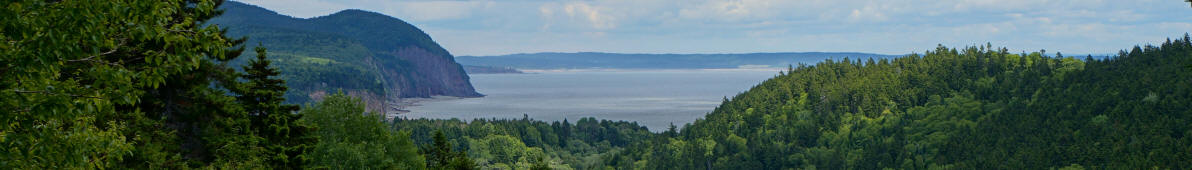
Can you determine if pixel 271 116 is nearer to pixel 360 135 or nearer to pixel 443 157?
pixel 360 135

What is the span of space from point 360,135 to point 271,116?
12.2 metres

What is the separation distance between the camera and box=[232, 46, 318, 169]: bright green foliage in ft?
107

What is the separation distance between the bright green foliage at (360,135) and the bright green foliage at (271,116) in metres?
6.49

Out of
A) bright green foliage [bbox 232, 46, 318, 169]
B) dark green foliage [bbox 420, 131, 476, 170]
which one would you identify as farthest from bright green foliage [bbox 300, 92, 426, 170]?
dark green foliage [bbox 420, 131, 476, 170]

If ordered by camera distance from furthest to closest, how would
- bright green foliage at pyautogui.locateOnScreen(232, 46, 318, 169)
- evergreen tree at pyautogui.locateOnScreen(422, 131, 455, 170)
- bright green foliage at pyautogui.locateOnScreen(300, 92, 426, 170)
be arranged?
1. evergreen tree at pyautogui.locateOnScreen(422, 131, 455, 170)
2. bright green foliage at pyautogui.locateOnScreen(300, 92, 426, 170)
3. bright green foliage at pyautogui.locateOnScreen(232, 46, 318, 169)

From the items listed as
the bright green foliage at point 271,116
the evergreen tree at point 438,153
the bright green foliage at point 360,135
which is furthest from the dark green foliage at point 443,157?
the bright green foliage at point 271,116

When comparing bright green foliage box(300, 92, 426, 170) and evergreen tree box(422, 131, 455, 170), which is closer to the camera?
bright green foliage box(300, 92, 426, 170)

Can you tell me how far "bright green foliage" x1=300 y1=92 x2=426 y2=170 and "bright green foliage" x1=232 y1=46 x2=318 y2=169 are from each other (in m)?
6.49

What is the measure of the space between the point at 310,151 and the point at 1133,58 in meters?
182

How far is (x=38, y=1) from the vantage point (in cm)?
1182

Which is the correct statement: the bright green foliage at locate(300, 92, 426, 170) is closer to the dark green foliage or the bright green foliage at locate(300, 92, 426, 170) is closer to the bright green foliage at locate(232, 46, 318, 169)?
the bright green foliage at locate(232, 46, 318, 169)

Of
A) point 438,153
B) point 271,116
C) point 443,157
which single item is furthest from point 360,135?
point 443,157

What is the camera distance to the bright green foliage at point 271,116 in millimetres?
32469

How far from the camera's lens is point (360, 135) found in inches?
1766
